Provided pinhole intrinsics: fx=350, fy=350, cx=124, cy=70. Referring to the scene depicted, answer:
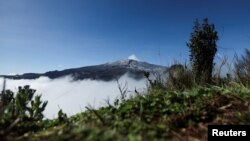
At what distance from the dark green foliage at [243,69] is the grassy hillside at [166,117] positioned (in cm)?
346

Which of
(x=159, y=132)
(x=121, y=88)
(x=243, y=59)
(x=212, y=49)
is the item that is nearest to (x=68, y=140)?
(x=159, y=132)

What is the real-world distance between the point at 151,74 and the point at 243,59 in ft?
10.6

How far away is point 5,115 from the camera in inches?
223

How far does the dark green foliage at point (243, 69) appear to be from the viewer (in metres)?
10.4

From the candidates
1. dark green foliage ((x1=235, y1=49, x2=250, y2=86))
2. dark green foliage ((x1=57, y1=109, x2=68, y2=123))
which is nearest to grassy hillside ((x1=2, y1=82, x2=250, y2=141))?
dark green foliage ((x1=57, y1=109, x2=68, y2=123))

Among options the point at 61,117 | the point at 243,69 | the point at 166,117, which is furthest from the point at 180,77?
the point at 166,117

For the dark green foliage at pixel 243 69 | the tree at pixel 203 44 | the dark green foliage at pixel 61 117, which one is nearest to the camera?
the dark green foliage at pixel 61 117

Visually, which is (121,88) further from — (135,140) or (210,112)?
(135,140)

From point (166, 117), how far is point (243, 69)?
Result: 689cm

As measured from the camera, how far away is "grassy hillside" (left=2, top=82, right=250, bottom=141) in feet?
13.4

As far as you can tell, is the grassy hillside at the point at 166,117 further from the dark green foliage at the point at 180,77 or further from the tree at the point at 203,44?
the tree at the point at 203,44

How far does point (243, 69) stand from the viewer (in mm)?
11367

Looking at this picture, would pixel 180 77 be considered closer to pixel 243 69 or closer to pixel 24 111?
pixel 243 69

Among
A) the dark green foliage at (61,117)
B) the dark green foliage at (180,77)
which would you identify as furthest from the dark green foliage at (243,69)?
the dark green foliage at (61,117)
